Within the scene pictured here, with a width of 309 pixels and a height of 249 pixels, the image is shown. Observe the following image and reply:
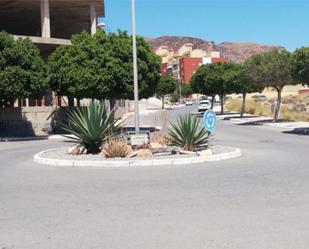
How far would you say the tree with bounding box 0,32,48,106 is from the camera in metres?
29.7

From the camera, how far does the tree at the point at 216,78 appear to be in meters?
56.2

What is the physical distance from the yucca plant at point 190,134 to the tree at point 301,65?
11759 mm

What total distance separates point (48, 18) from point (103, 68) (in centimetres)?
1147

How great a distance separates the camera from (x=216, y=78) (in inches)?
2256

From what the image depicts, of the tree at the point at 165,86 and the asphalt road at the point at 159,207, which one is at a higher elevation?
the tree at the point at 165,86

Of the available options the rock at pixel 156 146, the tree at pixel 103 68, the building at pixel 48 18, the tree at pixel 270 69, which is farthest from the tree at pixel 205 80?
the rock at pixel 156 146

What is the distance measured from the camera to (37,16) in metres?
49.0

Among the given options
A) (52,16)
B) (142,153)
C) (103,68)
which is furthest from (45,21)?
(142,153)

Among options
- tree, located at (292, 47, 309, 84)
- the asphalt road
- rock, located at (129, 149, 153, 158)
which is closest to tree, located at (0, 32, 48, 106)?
tree, located at (292, 47, 309, 84)

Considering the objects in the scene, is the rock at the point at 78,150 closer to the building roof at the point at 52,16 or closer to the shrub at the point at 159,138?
the shrub at the point at 159,138

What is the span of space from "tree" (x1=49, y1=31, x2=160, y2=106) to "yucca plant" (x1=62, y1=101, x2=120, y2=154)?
12.3 m

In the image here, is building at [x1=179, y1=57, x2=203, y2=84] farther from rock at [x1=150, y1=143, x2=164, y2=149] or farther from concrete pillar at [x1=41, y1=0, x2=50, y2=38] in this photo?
rock at [x1=150, y1=143, x2=164, y2=149]

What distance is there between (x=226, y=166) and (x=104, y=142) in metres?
5.24

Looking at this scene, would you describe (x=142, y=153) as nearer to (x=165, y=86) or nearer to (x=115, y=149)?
(x=115, y=149)
